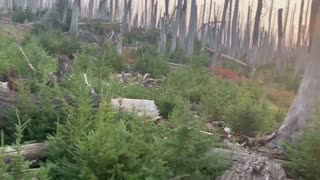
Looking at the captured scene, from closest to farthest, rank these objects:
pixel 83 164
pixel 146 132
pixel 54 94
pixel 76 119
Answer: pixel 83 164 < pixel 76 119 < pixel 146 132 < pixel 54 94

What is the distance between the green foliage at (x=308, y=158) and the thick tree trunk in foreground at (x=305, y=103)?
114 centimetres

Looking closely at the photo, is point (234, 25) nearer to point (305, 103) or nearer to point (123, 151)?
point (305, 103)

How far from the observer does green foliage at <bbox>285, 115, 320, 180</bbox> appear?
16.8ft

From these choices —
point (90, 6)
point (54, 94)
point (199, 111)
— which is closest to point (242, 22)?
point (90, 6)

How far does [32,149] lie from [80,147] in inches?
37.1

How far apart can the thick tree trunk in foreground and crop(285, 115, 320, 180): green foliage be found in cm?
114

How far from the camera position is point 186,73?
12.5 m

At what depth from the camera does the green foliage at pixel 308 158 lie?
5133mm

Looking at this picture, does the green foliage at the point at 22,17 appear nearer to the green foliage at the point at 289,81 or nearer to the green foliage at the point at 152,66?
the green foliage at the point at 152,66

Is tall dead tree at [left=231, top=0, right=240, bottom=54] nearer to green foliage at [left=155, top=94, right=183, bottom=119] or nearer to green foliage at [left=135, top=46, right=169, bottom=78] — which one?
green foliage at [left=135, top=46, right=169, bottom=78]

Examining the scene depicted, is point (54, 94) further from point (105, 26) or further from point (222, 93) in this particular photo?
point (105, 26)

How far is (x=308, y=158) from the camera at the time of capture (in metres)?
5.15

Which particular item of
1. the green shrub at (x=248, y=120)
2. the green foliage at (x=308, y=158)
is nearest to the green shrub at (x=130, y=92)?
the green shrub at (x=248, y=120)

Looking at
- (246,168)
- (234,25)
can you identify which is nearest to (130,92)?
(246,168)
